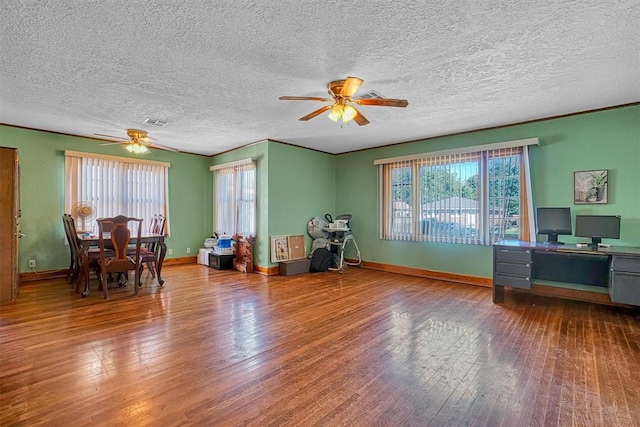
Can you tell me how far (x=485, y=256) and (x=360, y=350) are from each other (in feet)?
11.0

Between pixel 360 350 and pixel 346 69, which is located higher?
pixel 346 69

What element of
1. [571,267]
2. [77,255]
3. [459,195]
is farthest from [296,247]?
[571,267]

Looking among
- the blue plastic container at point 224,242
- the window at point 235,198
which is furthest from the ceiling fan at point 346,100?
the blue plastic container at point 224,242

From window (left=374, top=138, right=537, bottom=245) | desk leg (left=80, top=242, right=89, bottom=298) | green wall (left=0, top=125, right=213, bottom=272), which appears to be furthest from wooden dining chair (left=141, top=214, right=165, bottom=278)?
window (left=374, top=138, right=537, bottom=245)

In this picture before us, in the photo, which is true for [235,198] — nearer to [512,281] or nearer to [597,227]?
[512,281]

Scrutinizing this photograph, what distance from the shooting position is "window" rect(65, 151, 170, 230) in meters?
5.34

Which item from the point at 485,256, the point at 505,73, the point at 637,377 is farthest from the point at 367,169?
the point at 637,377

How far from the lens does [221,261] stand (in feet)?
20.1

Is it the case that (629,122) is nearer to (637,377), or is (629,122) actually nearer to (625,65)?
(625,65)

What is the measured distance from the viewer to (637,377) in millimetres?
2129

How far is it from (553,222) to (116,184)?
24.4 ft

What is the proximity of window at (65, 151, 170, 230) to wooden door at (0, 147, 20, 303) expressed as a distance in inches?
59.2

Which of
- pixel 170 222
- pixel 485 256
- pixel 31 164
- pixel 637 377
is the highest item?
A: pixel 31 164

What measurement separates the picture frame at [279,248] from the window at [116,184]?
250cm
